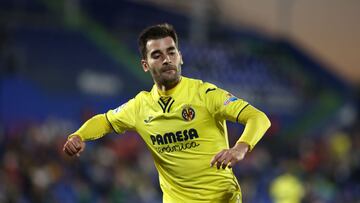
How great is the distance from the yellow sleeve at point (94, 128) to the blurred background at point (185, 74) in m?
6.36

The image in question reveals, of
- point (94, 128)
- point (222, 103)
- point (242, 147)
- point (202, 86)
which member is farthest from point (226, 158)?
point (94, 128)

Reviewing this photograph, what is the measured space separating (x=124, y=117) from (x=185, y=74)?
1418 centimetres

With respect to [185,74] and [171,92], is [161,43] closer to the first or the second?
[171,92]

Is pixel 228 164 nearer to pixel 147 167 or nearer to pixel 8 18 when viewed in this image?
pixel 147 167

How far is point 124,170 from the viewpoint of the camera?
14750mm

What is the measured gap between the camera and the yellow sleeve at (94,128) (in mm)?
5918

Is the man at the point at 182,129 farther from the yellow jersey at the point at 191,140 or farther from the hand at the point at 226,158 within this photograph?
the hand at the point at 226,158

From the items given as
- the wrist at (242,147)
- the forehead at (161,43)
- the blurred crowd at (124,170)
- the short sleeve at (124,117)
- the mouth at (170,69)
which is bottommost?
the blurred crowd at (124,170)

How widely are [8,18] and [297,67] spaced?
31.9ft

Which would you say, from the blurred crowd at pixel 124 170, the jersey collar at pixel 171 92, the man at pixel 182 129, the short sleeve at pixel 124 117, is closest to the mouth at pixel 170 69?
the man at pixel 182 129

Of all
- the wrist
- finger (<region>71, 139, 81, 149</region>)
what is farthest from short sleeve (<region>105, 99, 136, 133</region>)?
the wrist

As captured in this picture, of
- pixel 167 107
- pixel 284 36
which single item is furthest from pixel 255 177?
pixel 167 107

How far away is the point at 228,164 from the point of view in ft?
15.7

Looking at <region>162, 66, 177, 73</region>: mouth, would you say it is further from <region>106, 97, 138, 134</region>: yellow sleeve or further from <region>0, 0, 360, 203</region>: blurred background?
<region>0, 0, 360, 203</region>: blurred background
